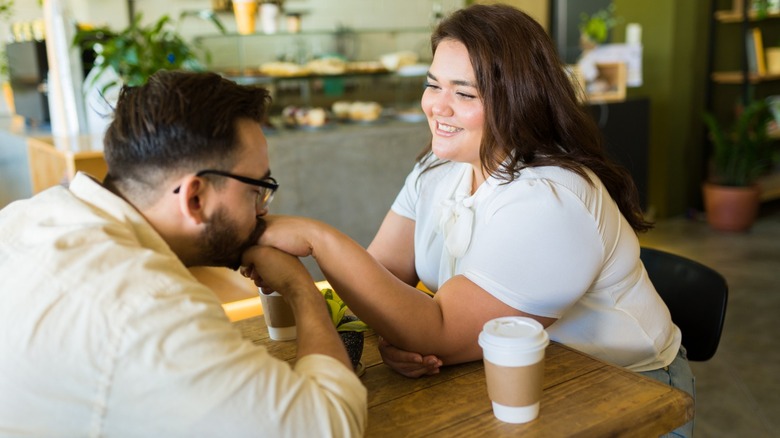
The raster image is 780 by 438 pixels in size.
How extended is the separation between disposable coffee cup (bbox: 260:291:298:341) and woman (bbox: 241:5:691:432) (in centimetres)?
14

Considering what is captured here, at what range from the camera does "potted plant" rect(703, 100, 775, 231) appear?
524 centimetres

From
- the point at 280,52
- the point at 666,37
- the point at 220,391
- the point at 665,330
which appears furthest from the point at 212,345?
the point at 666,37

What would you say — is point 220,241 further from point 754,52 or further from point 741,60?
point 741,60

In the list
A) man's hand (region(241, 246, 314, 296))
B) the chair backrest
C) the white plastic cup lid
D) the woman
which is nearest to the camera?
the white plastic cup lid

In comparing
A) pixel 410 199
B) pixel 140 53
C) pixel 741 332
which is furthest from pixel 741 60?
pixel 410 199

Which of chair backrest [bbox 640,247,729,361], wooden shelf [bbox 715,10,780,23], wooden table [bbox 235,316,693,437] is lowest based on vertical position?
chair backrest [bbox 640,247,729,361]

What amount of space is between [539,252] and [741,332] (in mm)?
2685

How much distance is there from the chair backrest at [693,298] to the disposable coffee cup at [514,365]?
2.86 ft

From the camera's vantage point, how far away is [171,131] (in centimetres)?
106

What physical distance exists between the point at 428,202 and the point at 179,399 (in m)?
1.05

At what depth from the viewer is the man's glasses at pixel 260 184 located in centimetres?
109

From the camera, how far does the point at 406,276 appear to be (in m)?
1.92

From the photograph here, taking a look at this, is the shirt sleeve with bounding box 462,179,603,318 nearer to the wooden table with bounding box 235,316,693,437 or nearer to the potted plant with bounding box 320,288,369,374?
the wooden table with bounding box 235,316,693,437

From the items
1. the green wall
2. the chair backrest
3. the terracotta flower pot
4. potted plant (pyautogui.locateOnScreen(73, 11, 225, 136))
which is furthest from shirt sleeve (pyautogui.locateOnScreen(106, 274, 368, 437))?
the green wall
